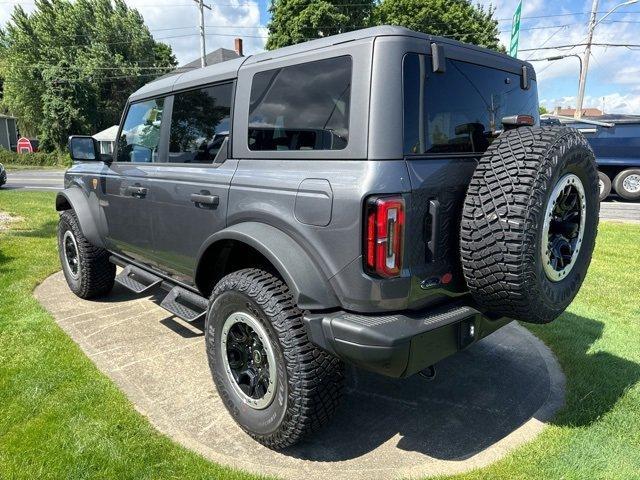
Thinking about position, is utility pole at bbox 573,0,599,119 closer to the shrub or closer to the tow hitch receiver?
the tow hitch receiver

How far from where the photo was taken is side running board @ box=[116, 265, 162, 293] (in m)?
3.63

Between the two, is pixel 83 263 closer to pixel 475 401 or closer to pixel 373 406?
pixel 373 406

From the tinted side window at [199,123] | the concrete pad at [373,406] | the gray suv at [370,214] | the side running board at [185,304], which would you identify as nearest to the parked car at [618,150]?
the concrete pad at [373,406]

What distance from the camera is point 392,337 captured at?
1.96 meters

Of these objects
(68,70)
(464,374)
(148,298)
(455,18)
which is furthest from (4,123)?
(464,374)

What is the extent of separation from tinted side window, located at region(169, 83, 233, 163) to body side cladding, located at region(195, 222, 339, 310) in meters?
0.89

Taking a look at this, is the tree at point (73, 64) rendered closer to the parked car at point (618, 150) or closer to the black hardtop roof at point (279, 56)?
the parked car at point (618, 150)

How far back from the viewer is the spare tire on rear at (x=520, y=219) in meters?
1.98

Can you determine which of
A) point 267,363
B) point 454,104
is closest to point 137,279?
point 267,363

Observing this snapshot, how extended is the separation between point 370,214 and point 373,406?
4.87ft

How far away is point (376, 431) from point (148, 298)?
9.95 feet

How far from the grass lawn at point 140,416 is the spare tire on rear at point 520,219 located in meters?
0.79

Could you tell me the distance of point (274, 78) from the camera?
2537mm

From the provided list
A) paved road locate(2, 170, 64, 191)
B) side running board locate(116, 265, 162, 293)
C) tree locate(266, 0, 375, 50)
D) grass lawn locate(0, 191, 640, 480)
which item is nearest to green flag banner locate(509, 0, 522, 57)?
grass lawn locate(0, 191, 640, 480)
